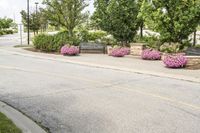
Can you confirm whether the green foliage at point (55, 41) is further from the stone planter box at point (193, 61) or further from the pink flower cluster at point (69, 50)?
the stone planter box at point (193, 61)

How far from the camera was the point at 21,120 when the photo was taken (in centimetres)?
910

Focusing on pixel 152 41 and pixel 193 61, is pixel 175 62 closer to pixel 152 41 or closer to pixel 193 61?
pixel 193 61

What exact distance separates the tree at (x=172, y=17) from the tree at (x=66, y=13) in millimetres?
10120

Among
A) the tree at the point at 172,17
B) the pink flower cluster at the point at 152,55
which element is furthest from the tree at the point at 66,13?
the pink flower cluster at the point at 152,55

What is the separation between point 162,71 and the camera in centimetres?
1900

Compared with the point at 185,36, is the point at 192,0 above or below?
above

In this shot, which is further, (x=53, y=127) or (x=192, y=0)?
(x=192, y=0)

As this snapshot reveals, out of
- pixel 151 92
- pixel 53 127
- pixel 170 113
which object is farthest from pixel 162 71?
pixel 53 127

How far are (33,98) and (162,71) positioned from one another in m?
8.46

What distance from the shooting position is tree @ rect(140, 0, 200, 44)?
24188mm

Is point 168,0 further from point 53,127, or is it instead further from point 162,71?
point 53,127

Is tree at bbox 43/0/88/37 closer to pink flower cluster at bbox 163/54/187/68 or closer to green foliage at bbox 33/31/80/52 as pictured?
green foliage at bbox 33/31/80/52

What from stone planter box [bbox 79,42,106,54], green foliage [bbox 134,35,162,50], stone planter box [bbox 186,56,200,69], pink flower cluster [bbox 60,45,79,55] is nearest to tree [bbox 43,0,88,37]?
stone planter box [bbox 79,42,106,54]

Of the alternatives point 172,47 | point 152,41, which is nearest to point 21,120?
point 172,47
